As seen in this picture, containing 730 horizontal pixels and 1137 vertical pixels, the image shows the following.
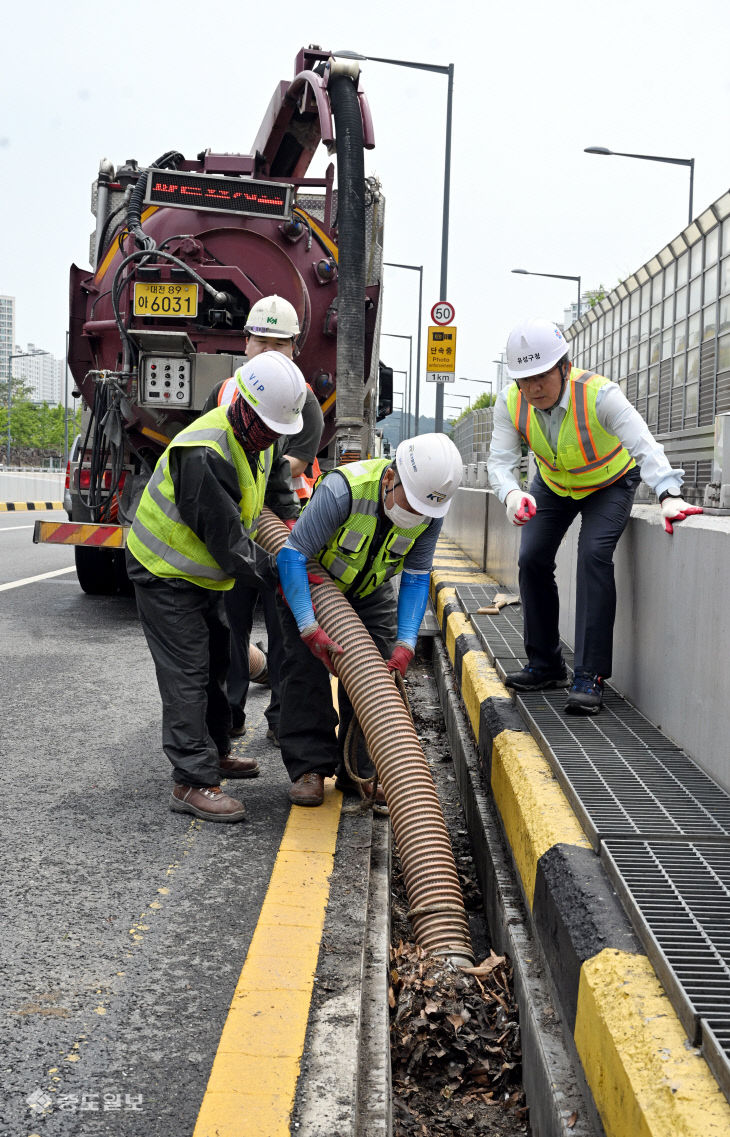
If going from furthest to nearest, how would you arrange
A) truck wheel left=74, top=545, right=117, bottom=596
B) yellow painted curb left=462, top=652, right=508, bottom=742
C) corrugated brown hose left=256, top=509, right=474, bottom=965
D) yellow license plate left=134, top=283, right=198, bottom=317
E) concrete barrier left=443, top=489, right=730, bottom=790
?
truck wheel left=74, top=545, right=117, bottom=596 → yellow license plate left=134, top=283, right=198, bottom=317 → yellow painted curb left=462, top=652, right=508, bottom=742 → concrete barrier left=443, top=489, right=730, bottom=790 → corrugated brown hose left=256, top=509, right=474, bottom=965

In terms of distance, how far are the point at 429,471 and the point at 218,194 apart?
492cm

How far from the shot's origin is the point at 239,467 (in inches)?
161

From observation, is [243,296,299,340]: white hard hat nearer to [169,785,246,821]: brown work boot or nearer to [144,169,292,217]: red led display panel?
[144,169,292,217]: red led display panel

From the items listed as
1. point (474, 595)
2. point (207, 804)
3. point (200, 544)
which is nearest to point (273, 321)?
point (200, 544)

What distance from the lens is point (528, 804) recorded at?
11.4ft

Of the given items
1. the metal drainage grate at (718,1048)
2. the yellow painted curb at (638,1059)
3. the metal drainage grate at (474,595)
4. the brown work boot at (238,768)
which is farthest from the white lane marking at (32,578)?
the metal drainage grate at (718,1048)

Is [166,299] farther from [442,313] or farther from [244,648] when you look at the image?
[442,313]

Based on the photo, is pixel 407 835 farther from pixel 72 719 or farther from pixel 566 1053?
pixel 72 719

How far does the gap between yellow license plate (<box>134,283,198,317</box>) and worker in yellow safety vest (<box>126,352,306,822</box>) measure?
151 inches

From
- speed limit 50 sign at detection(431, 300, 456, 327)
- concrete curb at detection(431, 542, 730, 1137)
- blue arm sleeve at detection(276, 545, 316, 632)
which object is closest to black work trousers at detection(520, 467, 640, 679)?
concrete curb at detection(431, 542, 730, 1137)

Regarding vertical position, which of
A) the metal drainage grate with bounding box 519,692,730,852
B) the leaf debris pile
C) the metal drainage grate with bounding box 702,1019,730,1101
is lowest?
the leaf debris pile

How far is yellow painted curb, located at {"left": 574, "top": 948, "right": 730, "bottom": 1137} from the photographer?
1827 millimetres

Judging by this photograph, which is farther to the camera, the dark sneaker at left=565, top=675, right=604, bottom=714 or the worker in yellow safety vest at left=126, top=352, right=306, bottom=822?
the dark sneaker at left=565, top=675, right=604, bottom=714

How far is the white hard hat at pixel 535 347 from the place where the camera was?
4.47m
